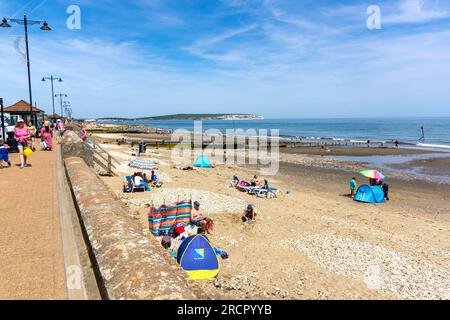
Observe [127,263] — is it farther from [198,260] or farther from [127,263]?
[198,260]

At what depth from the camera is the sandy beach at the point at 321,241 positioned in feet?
25.3

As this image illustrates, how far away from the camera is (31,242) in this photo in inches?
169

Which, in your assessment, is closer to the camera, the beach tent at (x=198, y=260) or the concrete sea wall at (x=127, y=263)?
the concrete sea wall at (x=127, y=263)

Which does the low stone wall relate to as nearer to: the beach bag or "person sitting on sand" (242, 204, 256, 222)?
the beach bag

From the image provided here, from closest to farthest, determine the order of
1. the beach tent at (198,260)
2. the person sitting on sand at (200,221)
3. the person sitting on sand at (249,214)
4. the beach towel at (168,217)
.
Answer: the beach tent at (198,260) → the beach towel at (168,217) → the person sitting on sand at (200,221) → the person sitting on sand at (249,214)

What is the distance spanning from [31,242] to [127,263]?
252cm

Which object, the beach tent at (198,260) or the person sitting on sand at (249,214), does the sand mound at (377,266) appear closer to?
the person sitting on sand at (249,214)

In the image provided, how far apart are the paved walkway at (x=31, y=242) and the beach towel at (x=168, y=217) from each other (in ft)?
10.6

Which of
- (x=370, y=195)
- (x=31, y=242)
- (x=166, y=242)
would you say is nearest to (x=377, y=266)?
(x=166, y=242)

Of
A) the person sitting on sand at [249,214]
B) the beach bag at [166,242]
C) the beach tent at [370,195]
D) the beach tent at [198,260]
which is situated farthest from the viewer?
the beach tent at [370,195]

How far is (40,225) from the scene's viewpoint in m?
4.95

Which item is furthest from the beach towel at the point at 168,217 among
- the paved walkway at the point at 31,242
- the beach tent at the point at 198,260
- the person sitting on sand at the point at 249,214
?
the paved walkway at the point at 31,242

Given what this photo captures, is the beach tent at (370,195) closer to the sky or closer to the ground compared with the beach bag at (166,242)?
closer to the ground

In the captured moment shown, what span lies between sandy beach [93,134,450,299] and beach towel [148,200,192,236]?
0.66m
